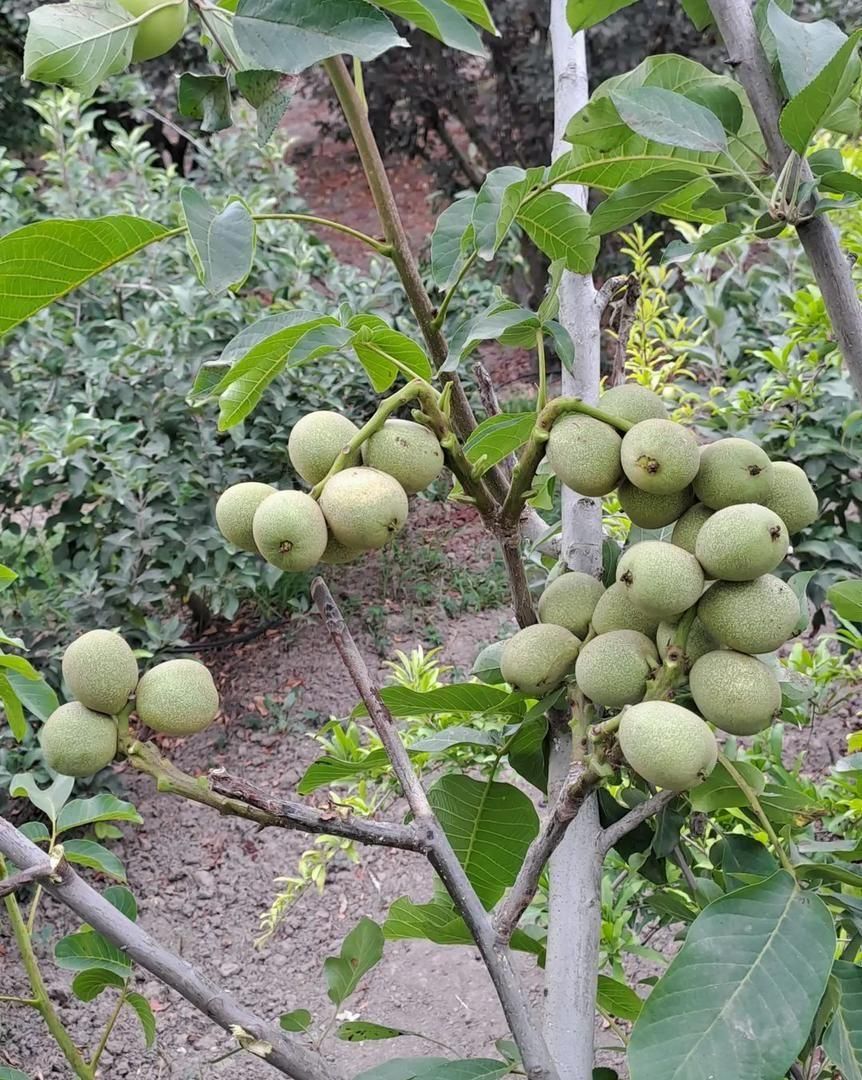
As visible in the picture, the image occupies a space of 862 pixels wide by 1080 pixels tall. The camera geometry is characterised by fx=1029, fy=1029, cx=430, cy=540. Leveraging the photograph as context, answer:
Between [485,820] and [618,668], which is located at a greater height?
[618,668]

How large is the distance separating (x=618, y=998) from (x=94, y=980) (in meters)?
0.57

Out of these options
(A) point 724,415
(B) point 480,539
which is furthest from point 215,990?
(B) point 480,539

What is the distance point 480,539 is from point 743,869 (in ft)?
11.1

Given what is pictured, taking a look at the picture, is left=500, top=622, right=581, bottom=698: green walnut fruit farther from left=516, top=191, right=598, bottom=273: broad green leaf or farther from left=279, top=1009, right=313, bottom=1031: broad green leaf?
left=279, top=1009, right=313, bottom=1031: broad green leaf

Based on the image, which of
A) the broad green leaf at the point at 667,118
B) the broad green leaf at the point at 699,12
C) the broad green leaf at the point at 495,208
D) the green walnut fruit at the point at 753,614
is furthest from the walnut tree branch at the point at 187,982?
the broad green leaf at the point at 699,12

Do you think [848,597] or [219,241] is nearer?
[219,241]

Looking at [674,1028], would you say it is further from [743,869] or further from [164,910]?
[164,910]

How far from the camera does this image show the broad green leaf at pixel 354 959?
1074mm

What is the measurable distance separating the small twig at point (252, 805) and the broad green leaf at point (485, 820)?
0.29 m

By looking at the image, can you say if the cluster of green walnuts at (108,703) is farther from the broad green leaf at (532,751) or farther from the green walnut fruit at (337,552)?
the broad green leaf at (532,751)

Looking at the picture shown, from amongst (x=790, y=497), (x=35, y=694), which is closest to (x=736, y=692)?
(x=790, y=497)

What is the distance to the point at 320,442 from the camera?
0.71 metres

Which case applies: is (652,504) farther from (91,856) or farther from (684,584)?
(91,856)

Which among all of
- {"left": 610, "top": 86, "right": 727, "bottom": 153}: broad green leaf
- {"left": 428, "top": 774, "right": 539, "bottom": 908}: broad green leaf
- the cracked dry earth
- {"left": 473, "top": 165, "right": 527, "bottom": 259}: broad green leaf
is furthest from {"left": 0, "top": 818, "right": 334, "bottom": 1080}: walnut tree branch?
the cracked dry earth
